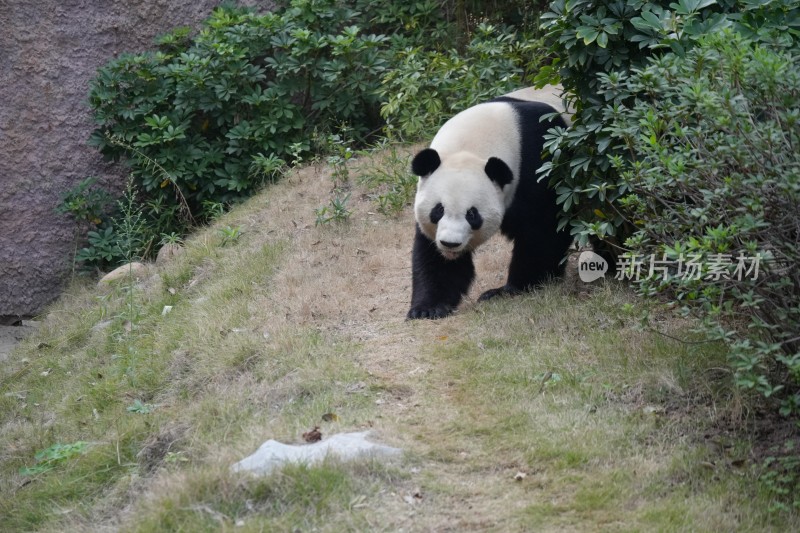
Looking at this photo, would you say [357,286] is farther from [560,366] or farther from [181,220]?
[181,220]

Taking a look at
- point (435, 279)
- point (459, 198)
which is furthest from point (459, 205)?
point (435, 279)

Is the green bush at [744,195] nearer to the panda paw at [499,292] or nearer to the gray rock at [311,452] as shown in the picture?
the gray rock at [311,452]

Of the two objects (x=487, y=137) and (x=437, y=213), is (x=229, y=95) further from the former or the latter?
(x=437, y=213)

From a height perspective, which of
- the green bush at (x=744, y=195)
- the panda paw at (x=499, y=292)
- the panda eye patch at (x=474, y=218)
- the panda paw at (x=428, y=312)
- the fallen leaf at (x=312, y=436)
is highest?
the green bush at (x=744, y=195)

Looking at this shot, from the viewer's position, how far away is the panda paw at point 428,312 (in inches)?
264

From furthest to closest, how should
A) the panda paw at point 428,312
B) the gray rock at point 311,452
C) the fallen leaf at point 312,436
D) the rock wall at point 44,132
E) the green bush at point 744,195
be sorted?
1. the rock wall at point 44,132
2. the panda paw at point 428,312
3. the fallen leaf at point 312,436
4. the gray rock at point 311,452
5. the green bush at point 744,195

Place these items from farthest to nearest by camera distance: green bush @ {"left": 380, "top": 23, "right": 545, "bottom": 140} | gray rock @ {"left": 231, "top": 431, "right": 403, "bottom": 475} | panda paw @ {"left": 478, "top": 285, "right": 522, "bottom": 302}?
green bush @ {"left": 380, "top": 23, "right": 545, "bottom": 140} → panda paw @ {"left": 478, "top": 285, "right": 522, "bottom": 302} → gray rock @ {"left": 231, "top": 431, "right": 403, "bottom": 475}

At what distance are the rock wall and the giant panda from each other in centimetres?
570

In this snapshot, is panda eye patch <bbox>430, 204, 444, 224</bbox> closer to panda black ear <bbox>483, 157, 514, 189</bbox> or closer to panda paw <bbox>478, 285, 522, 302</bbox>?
panda black ear <bbox>483, 157, 514, 189</bbox>

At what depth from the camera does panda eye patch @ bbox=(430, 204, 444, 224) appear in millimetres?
6566

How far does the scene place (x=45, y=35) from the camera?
1105 centimetres

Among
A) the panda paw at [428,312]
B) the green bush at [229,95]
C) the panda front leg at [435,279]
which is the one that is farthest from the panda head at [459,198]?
the green bush at [229,95]

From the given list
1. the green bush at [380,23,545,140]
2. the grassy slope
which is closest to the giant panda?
the grassy slope

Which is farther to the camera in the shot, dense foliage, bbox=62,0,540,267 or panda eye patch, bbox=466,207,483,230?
dense foliage, bbox=62,0,540,267
